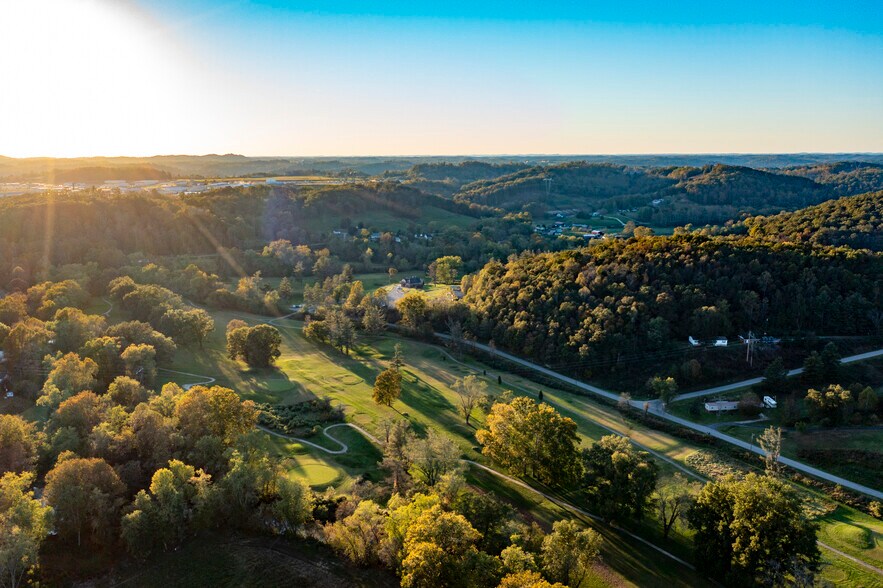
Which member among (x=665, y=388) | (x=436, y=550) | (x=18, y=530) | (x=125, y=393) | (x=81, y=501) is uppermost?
(x=18, y=530)

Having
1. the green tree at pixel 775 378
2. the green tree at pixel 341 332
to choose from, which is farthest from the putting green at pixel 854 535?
the green tree at pixel 341 332

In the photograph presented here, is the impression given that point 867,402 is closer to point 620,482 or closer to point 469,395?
point 620,482

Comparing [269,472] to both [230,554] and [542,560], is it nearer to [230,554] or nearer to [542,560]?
[230,554]

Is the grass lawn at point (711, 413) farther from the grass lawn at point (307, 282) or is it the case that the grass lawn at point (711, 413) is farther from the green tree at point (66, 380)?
the grass lawn at point (307, 282)

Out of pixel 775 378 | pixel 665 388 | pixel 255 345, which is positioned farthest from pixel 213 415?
pixel 775 378

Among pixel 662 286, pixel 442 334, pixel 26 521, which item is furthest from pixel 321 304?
pixel 26 521
